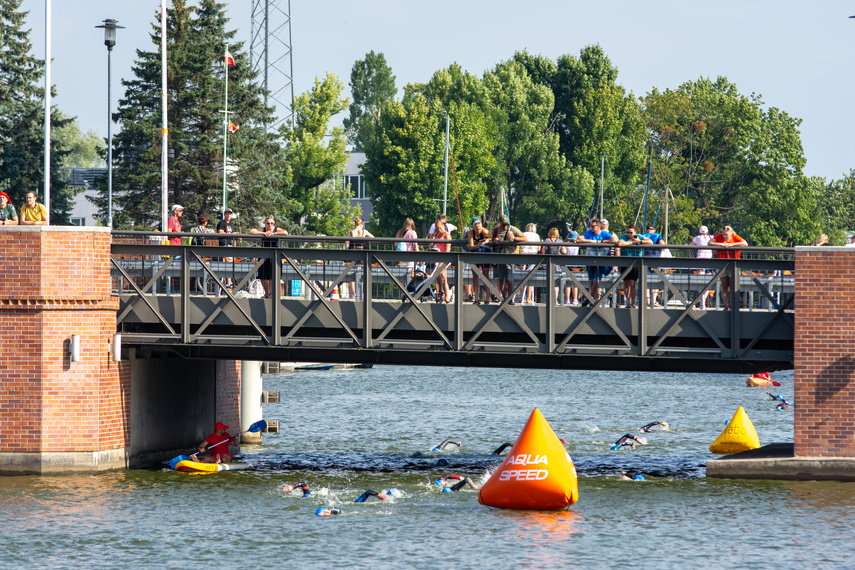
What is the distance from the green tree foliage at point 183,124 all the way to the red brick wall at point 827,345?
134 ft

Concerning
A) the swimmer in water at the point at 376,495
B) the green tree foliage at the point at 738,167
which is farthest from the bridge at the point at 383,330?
the green tree foliage at the point at 738,167

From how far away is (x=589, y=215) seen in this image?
93375mm

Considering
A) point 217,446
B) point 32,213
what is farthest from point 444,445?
point 32,213

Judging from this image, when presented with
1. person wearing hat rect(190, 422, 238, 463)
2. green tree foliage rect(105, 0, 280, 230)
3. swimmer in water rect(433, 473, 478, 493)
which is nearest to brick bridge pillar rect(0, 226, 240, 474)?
person wearing hat rect(190, 422, 238, 463)

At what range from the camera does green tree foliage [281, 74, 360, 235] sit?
2744 inches

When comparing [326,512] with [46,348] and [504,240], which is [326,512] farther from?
[46,348]

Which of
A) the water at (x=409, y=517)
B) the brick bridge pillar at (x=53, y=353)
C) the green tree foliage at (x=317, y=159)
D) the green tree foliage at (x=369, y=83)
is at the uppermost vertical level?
the green tree foliage at (x=369, y=83)

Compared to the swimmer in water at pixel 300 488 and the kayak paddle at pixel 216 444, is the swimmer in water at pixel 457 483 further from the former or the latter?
the kayak paddle at pixel 216 444

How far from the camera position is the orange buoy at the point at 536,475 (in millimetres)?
20156

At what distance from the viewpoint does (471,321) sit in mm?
22828

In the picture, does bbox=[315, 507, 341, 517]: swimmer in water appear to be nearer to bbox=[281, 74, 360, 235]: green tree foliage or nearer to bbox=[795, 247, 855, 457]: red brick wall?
bbox=[795, 247, 855, 457]: red brick wall

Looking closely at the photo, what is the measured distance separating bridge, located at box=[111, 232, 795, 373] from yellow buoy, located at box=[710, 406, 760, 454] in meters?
4.84

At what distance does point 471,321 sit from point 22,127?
44.6 meters

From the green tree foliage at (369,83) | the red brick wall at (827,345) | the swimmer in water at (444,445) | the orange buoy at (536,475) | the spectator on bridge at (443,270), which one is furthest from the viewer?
the green tree foliage at (369,83)
